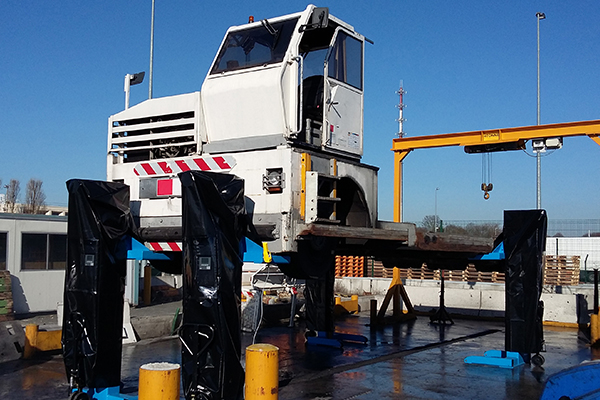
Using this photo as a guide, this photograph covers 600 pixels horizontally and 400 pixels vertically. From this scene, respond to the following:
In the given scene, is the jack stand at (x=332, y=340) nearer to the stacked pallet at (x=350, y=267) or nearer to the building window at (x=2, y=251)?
the building window at (x=2, y=251)

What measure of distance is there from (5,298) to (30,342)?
474cm

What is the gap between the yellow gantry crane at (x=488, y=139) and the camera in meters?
16.2

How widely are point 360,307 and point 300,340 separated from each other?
6.32m

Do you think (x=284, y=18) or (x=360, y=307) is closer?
(x=284, y=18)

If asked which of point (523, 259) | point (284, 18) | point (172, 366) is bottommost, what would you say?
point (172, 366)

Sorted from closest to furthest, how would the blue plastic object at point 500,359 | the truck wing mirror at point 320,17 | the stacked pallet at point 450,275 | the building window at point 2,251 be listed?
the truck wing mirror at point 320,17 → the blue plastic object at point 500,359 → the building window at point 2,251 → the stacked pallet at point 450,275

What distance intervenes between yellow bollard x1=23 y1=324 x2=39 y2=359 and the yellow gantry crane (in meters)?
10.5

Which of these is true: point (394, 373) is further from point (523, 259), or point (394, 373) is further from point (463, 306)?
point (463, 306)

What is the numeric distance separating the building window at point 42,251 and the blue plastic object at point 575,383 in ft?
46.7

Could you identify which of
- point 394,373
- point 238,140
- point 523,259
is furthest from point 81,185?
point 523,259

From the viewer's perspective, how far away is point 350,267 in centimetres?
2647

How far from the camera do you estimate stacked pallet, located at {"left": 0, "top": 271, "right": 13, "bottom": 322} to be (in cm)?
1473

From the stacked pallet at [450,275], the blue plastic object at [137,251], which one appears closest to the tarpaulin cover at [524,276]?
the blue plastic object at [137,251]

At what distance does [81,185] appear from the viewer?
281 inches
